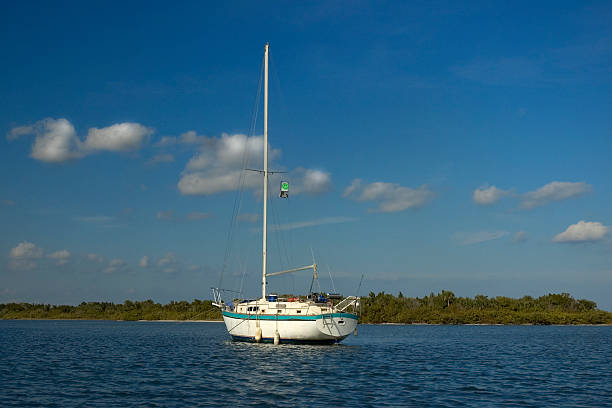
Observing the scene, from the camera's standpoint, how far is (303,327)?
55125mm

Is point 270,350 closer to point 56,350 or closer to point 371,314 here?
point 56,350

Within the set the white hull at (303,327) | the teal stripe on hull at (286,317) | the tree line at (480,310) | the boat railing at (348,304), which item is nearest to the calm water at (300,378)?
the white hull at (303,327)

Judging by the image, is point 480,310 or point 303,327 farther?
point 480,310

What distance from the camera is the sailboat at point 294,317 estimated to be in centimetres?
5525

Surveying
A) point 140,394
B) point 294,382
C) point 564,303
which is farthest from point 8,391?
point 564,303

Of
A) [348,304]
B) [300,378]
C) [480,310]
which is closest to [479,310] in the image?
[480,310]

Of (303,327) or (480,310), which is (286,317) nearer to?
(303,327)

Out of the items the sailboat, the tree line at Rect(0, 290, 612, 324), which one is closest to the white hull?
the sailboat

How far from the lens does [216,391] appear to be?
31.9 metres

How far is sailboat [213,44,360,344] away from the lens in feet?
181

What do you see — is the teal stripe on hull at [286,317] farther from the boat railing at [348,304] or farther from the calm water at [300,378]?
the calm water at [300,378]

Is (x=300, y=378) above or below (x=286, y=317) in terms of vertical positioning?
below

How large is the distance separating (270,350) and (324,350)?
497 centimetres

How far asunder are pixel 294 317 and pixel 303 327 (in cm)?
130
